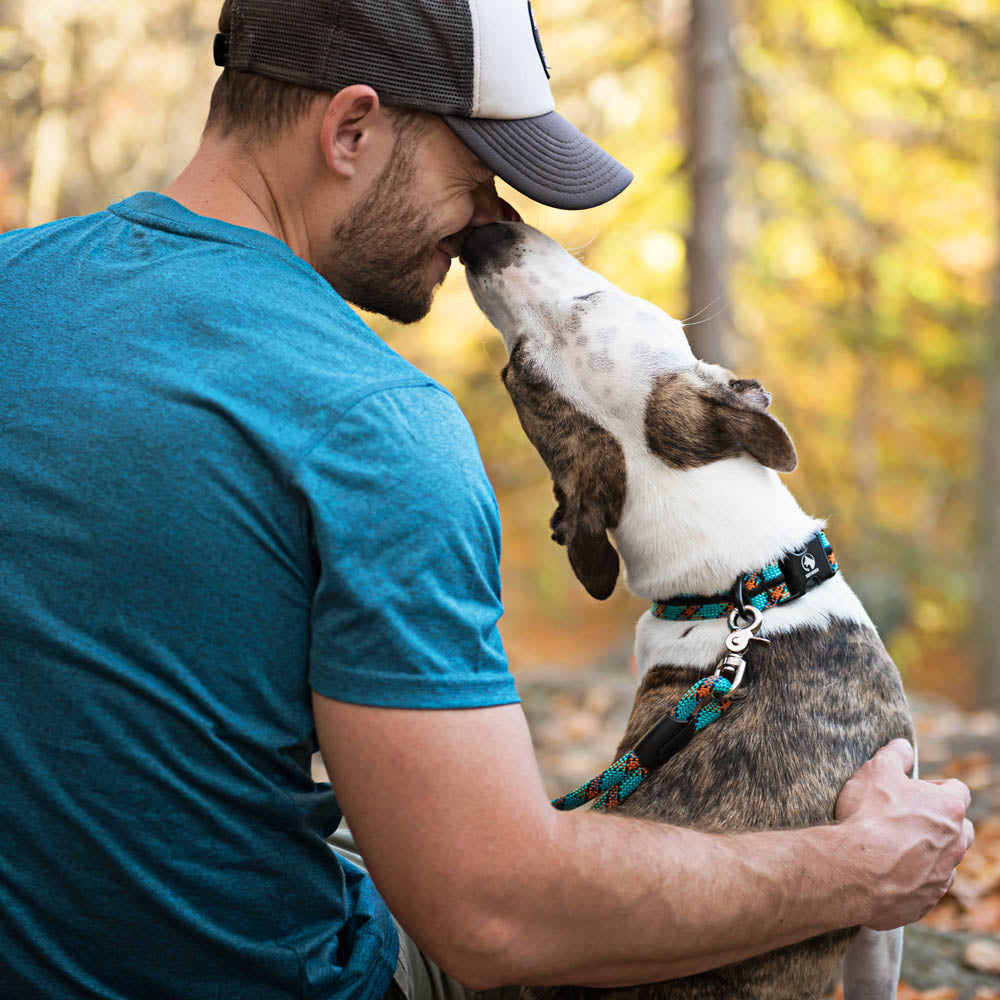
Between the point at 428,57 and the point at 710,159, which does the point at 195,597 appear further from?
the point at 710,159

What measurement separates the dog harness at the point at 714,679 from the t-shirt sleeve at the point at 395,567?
29.7 inches

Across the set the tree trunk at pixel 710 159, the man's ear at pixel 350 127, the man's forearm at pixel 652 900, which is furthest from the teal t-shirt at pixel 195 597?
the tree trunk at pixel 710 159

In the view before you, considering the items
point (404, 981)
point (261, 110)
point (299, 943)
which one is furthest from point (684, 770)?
point (261, 110)

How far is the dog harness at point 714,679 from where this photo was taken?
224cm

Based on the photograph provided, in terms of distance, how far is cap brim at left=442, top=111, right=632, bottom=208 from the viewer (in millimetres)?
2121

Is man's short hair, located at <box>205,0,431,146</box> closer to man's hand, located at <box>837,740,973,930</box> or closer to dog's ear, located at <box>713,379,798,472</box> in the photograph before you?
dog's ear, located at <box>713,379,798,472</box>

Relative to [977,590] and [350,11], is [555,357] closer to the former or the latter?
[350,11]

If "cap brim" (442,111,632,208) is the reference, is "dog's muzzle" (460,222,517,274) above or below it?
below

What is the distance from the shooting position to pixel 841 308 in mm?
9484

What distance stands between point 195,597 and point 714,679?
1160 mm

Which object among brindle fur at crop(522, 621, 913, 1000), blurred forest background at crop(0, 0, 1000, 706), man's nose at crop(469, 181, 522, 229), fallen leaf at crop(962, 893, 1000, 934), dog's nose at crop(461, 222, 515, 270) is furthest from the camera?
blurred forest background at crop(0, 0, 1000, 706)

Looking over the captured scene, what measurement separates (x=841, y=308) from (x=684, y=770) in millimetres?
8049

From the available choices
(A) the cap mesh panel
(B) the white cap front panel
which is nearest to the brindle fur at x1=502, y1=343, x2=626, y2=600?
(B) the white cap front panel

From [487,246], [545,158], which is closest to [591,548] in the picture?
[487,246]
